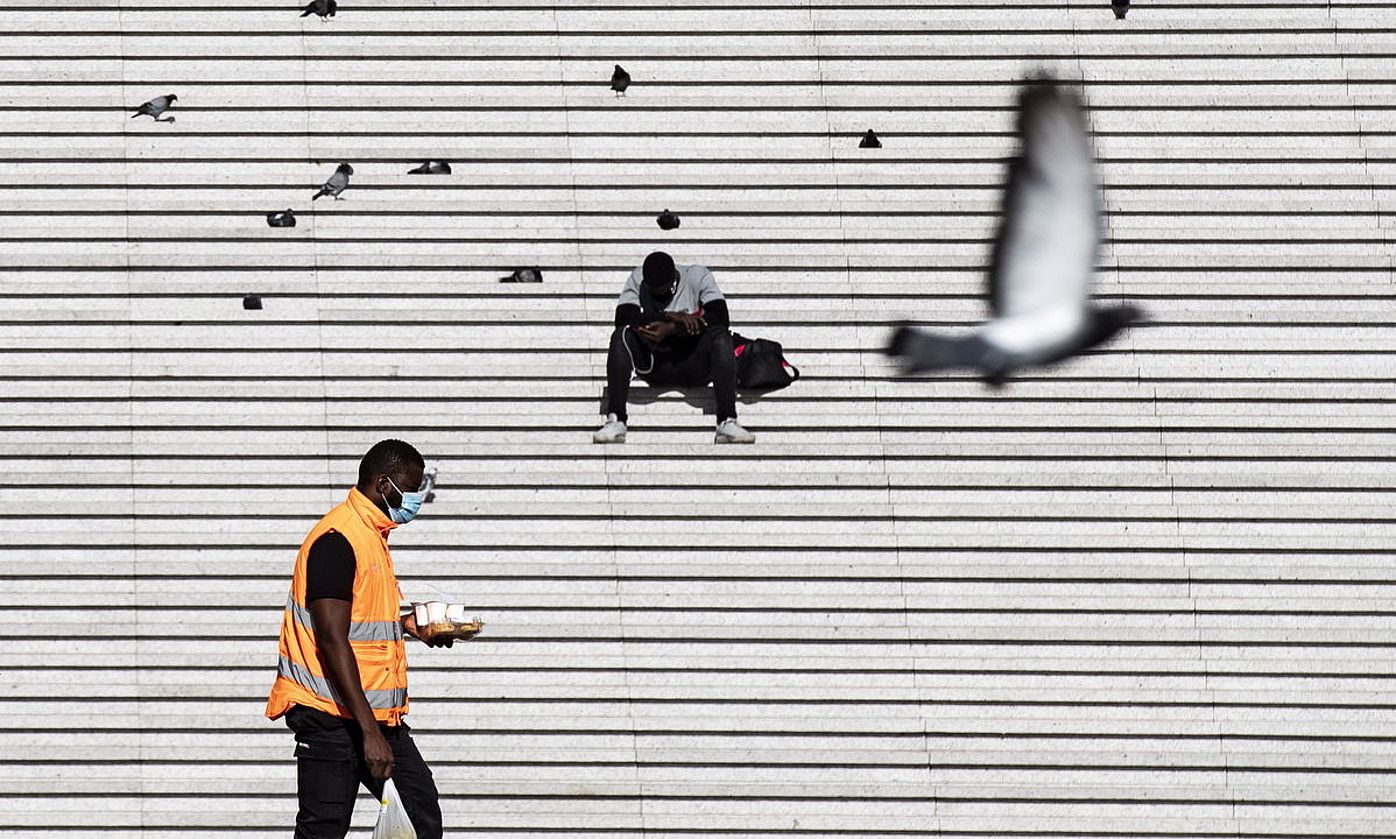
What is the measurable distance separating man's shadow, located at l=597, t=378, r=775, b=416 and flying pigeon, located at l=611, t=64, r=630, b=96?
62.3 inches

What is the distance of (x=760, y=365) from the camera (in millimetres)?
7203

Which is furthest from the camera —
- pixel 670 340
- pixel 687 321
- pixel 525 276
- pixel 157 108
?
pixel 157 108

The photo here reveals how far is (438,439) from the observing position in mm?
7270

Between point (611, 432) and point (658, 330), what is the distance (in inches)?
19.9

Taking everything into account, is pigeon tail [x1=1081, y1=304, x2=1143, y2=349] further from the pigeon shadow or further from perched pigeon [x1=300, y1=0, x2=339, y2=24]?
perched pigeon [x1=300, y1=0, x2=339, y2=24]

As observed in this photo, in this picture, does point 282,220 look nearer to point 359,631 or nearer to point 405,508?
point 405,508

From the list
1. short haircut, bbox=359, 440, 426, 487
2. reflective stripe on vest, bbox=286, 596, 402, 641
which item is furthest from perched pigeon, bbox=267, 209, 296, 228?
reflective stripe on vest, bbox=286, 596, 402, 641

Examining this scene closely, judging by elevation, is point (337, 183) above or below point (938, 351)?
above

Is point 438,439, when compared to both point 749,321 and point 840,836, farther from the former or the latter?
point 840,836

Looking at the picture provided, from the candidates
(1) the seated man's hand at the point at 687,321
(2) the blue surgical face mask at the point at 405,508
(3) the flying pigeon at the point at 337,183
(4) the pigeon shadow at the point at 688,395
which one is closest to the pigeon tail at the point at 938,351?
(4) the pigeon shadow at the point at 688,395

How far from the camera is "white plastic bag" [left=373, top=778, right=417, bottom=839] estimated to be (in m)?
4.74

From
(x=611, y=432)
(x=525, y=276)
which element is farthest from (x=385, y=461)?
(x=525, y=276)

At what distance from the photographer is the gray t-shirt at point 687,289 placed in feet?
23.6

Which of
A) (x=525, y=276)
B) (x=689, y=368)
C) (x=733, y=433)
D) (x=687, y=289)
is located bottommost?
(x=733, y=433)
